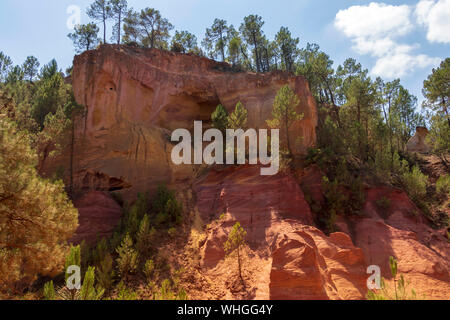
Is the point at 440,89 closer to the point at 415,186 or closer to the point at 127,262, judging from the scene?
the point at 415,186

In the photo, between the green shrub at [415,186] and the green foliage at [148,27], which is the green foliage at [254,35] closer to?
the green foliage at [148,27]

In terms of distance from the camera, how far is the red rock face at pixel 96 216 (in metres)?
14.6

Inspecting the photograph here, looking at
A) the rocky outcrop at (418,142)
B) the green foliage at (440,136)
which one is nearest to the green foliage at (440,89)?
the green foliage at (440,136)

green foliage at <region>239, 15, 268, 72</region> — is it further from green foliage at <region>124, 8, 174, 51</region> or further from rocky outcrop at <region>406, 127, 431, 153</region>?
rocky outcrop at <region>406, 127, 431, 153</region>

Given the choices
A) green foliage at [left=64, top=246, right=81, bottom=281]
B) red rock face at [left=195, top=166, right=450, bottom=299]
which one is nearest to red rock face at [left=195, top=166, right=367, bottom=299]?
red rock face at [left=195, top=166, right=450, bottom=299]

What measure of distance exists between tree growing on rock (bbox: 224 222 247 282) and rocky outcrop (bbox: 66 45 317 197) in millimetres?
8409

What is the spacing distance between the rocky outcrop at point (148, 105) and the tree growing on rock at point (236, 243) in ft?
27.6

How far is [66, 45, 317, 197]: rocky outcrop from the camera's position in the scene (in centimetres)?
2048

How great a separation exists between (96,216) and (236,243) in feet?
28.4

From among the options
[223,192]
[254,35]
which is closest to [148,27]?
[254,35]
